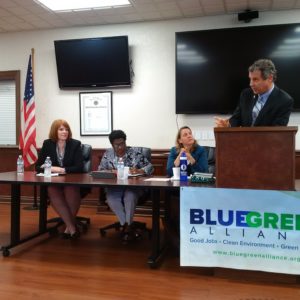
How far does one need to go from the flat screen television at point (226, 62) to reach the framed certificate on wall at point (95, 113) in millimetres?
1019

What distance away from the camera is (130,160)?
3297 mm

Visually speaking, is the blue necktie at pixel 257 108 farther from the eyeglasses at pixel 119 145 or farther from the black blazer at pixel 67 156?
the black blazer at pixel 67 156

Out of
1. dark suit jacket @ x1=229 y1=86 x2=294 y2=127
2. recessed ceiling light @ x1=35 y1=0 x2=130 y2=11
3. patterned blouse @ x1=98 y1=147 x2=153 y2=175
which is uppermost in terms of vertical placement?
recessed ceiling light @ x1=35 y1=0 x2=130 y2=11

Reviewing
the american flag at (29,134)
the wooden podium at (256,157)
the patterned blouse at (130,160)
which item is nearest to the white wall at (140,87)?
the american flag at (29,134)

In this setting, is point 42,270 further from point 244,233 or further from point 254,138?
point 254,138

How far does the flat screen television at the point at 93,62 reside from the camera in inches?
181

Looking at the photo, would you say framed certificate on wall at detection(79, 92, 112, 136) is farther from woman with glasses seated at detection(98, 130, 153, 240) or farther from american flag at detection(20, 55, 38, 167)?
woman with glasses seated at detection(98, 130, 153, 240)

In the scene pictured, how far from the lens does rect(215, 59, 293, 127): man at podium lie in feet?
7.56

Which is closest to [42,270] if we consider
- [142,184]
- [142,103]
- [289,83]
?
[142,184]

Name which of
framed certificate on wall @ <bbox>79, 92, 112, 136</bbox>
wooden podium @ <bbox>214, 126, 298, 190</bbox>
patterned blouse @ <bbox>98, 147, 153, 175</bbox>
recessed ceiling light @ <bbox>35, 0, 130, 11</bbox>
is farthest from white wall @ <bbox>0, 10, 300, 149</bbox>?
wooden podium @ <bbox>214, 126, 298, 190</bbox>

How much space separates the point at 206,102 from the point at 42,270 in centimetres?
287

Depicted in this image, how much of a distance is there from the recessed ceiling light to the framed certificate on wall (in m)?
1.16

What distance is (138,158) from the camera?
331 cm

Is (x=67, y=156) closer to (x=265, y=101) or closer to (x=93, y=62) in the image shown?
(x=93, y=62)
